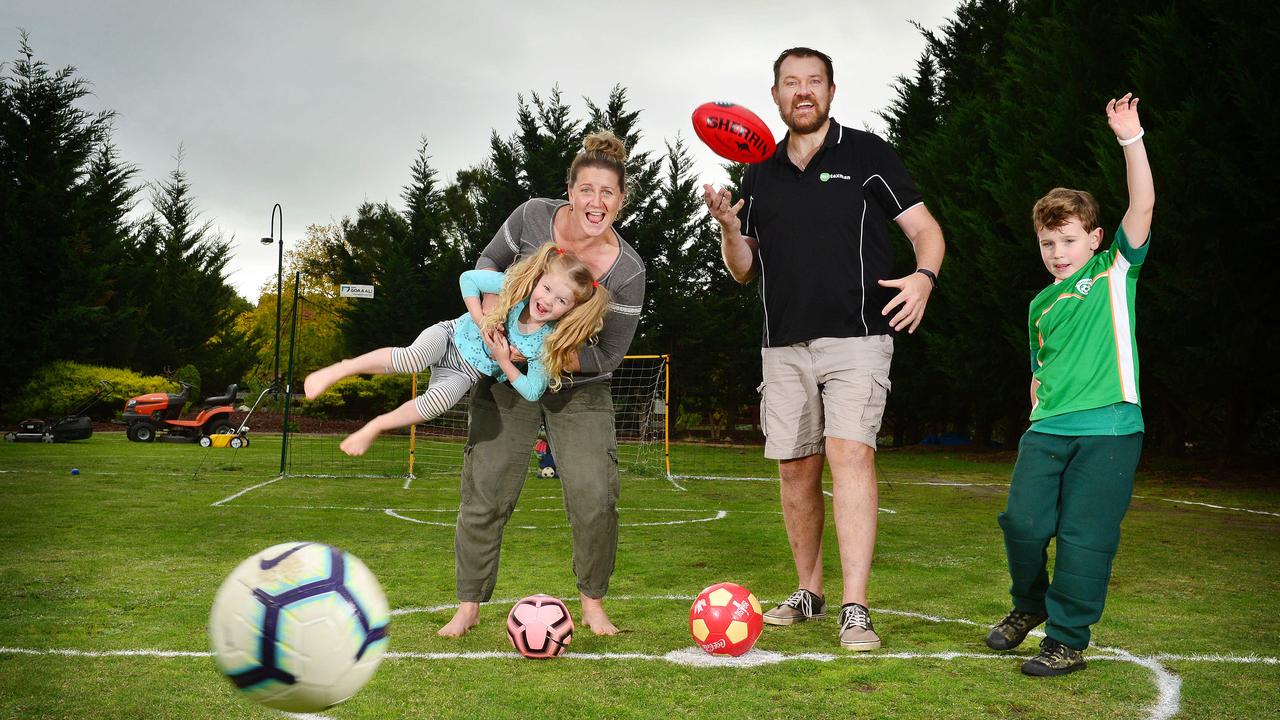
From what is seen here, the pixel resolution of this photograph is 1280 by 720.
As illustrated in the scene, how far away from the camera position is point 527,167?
28.6 m

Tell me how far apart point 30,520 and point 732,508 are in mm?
6161

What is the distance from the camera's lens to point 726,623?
3.56 metres

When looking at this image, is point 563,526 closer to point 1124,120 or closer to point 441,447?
point 1124,120

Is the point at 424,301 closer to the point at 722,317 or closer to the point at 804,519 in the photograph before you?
the point at 722,317

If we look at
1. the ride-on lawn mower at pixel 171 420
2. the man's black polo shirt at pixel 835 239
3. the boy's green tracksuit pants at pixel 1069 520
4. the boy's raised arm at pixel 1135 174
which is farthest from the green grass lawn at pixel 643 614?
the ride-on lawn mower at pixel 171 420

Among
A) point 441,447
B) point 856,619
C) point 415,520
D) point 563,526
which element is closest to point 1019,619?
point 856,619

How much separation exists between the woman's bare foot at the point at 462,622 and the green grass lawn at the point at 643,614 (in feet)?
0.28

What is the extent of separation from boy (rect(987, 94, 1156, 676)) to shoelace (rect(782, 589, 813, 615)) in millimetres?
803

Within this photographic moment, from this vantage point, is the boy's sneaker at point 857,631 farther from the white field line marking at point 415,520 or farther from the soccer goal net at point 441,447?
the soccer goal net at point 441,447

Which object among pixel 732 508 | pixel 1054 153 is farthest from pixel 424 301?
pixel 732 508

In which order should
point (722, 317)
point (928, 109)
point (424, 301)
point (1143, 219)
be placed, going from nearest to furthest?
point (1143, 219)
point (928, 109)
point (722, 317)
point (424, 301)

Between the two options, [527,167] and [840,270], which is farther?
[527,167]

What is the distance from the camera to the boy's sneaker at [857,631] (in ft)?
12.0

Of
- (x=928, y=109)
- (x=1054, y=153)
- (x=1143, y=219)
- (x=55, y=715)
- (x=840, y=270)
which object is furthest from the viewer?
(x=928, y=109)
